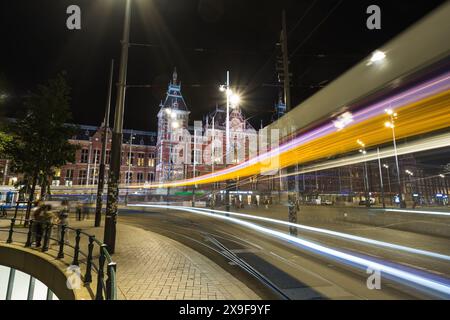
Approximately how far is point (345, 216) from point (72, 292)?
809 inches

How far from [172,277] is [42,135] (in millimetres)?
13222

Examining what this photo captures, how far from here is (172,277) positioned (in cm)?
630

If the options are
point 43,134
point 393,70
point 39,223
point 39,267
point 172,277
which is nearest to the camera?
point 172,277

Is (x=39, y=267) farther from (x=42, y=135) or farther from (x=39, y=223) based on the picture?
(x=42, y=135)

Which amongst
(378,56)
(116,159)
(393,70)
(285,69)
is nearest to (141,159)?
(285,69)

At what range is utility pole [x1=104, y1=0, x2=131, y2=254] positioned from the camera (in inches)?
334

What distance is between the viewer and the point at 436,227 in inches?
595

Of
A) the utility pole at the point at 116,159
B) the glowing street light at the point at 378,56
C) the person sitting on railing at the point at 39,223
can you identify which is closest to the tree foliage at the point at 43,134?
the person sitting on railing at the point at 39,223

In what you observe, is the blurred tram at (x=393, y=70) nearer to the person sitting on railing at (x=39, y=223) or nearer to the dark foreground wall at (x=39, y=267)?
the dark foreground wall at (x=39, y=267)

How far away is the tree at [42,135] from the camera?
1475 cm

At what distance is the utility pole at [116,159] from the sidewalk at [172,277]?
2.35ft

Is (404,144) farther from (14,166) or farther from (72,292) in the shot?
(14,166)

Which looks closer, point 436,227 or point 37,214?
point 37,214
